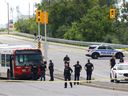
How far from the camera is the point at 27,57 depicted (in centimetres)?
3900

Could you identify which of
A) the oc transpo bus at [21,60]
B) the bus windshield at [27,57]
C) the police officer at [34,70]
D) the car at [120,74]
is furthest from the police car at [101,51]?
the car at [120,74]

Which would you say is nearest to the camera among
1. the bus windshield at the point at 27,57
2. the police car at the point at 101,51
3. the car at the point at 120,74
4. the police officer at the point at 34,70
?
the car at the point at 120,74

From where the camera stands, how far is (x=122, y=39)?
3819 inches

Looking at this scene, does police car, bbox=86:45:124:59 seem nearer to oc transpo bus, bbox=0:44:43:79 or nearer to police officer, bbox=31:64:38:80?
oc transpo bus, bbox=0:44:43:79

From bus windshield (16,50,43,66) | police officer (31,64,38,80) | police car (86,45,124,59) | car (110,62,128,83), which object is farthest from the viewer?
police car (86,45,124,59)

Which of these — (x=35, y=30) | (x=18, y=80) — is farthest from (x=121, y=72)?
(x=35, y=30)

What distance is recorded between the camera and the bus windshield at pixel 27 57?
3891cm

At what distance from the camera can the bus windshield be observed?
128ft

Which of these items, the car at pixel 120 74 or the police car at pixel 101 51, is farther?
the police car at pixel 101 51

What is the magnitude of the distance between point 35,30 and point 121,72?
306ft

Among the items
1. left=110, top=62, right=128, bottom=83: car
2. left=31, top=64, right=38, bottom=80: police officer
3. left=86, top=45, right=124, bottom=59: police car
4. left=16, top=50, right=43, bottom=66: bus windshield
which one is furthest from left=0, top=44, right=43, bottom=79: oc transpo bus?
left=86, top=45, right=124, bottom=59: police car

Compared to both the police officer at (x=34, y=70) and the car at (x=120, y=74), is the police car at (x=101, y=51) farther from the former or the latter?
the car at (x=120, y=74)

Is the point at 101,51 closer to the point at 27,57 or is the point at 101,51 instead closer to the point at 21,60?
the point at 27,57

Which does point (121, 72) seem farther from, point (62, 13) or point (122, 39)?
point (62, 13)
